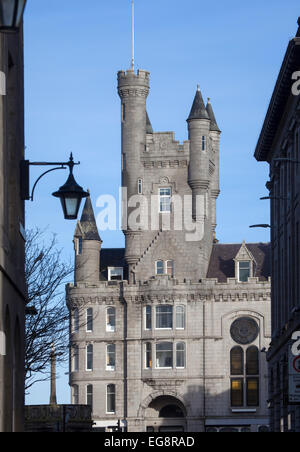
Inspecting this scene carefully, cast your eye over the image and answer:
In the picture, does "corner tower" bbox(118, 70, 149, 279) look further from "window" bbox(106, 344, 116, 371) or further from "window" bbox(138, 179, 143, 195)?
"window" bbox(106, 344, 116, 371)

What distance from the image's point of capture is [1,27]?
1139cm

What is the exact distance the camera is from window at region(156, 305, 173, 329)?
329ft

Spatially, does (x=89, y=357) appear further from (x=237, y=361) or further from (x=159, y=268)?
(x=237, y=361)

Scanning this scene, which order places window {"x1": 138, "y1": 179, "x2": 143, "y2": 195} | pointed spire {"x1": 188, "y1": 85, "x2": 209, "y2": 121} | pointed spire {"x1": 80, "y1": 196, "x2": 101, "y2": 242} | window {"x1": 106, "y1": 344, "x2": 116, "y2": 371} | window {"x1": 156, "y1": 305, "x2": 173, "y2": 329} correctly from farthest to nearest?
1. pointed spire {"x1": 80, "y1": 196, "x2": 101, "y2": 242}
2. window {"x1": 138, "y1": 179, "x2": 143, "y2": 195}
3. pointed spire {"x1": 188, "y1": 85, "x2": 209, "y2": 121}
4. window {"x1": 106, "y1": 344, "x2": 116, "y2": 371}
5. window {"x1": 156, "y1": 305, "x2": 173, "y2": 329}

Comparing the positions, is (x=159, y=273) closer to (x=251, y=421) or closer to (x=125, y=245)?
(x=125, y=245)

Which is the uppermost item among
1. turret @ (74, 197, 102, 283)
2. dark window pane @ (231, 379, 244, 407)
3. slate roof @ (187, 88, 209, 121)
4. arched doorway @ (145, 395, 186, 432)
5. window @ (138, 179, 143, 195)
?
slate roof @ (187, 88, 209, 121)

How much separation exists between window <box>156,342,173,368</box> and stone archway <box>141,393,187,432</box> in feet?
8.37

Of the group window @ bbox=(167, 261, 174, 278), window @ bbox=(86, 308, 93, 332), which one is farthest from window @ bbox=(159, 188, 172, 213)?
window @ bbox=(86, 308, 93, 332)

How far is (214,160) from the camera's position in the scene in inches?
4377

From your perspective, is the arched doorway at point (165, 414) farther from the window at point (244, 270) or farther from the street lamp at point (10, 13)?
the street lamp at point (10, 13)

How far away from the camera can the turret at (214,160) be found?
110438 millimetres

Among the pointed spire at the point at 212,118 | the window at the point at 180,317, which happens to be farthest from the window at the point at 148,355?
the pointed spire at the point at 212,118

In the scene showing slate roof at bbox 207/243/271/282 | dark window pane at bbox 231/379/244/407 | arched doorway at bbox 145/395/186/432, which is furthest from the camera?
slate roof at bbox 207/243/271/282

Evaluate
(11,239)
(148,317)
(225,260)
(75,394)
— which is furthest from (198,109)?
(11,239)
